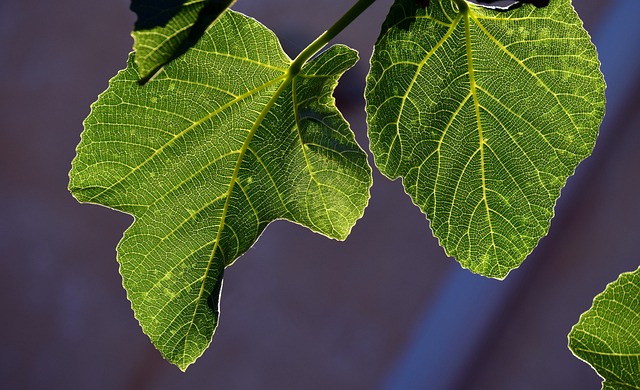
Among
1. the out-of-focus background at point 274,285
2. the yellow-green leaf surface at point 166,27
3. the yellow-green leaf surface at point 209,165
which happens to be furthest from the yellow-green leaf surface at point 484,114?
the out-of-focus background at point 274,285

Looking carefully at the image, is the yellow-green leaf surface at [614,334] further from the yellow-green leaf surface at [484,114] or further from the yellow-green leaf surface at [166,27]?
the yellow-green leaf surface at [166,27]

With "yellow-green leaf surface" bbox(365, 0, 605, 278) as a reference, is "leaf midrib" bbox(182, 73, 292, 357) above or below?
below

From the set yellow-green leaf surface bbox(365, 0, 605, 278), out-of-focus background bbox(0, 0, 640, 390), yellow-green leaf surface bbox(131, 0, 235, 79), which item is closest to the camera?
yellow-green leaf surface bbox(131, 0, 235, 79)

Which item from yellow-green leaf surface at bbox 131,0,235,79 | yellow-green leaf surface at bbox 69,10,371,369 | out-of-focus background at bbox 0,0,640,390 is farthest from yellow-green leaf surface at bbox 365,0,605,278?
out-of-focus background at bbox 0,0,640,390

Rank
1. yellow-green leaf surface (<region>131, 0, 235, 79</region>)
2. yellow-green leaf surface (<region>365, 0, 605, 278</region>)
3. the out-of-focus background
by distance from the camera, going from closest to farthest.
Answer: yellow-green leaf surface (<region>131, 0, 235, 79</region>)
yellow-green leaf surface (<region>365, 0, 605, 278</region>)
the out-of-focus background

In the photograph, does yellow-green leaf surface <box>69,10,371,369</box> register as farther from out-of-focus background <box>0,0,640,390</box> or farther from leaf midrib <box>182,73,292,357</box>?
out-of-focus background <box>0,0,640,390</box>

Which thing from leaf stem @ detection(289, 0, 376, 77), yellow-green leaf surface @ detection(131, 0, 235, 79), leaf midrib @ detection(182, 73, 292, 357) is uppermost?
leaf stem @ detection(289, 0, 376, 77)

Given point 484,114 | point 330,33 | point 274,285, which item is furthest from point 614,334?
point 274,285
